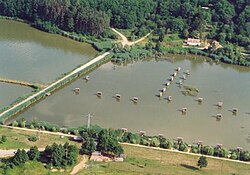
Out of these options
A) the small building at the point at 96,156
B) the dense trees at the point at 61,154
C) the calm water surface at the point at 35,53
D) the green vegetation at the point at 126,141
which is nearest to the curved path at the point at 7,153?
the dense trees at the point at 61,154

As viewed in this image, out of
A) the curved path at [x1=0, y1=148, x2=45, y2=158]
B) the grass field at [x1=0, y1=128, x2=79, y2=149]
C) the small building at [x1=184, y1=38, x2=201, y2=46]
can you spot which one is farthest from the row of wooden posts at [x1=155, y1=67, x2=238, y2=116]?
the curved path at [x1=0, y1=148, x2=45, y2=158]

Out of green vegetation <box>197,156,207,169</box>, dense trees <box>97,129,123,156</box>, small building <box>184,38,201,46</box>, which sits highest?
small building <box>184,38,201,46</box>

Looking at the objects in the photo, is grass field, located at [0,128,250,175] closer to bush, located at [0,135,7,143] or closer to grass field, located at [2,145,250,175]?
grass field, located at [2,145,250,175]

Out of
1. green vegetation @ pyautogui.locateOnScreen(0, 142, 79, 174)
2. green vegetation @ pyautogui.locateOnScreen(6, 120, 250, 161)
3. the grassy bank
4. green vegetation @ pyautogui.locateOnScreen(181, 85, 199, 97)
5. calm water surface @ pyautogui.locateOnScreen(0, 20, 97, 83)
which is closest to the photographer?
green vegetation @ pyautogui.locateOnScreen(0, 142, 79, 174)

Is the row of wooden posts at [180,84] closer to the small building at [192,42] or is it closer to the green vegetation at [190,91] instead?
the green vegetation at [190,91]

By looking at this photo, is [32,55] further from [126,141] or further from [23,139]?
[126,141]

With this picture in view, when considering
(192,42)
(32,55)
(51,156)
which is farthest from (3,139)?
(192,42)

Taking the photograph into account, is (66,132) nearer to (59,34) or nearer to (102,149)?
(102,149)
